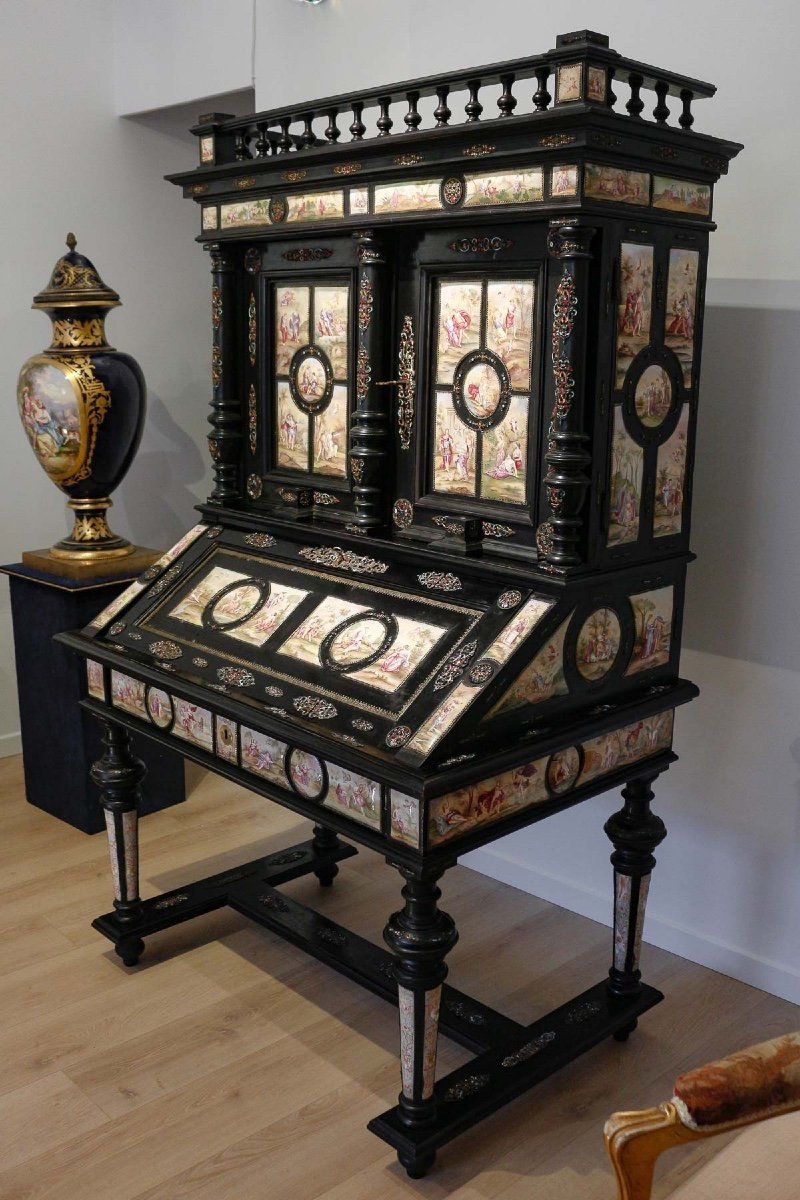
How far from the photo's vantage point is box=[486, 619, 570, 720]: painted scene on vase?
2188 millimetres

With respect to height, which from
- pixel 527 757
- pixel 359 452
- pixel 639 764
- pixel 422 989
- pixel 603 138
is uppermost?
Result: pixel 603 138

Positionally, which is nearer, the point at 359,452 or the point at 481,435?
the point at 481,435

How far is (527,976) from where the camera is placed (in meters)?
3.01

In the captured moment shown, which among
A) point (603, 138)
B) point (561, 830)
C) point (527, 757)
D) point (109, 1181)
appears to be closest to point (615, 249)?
point (603, 138)

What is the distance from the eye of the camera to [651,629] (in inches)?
99.0

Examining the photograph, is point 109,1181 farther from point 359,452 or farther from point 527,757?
point 359,452

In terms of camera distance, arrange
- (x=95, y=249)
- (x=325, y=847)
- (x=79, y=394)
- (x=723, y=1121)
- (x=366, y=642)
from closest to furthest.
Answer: (x=723, y=1121)
(x=366, y=642)
(x=325, y=847)
(x=79, y=394)
(x=95, y=249)

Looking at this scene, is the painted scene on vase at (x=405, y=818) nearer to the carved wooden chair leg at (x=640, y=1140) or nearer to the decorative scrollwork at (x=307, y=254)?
the carved wooden chair leg at (x=640, y=1140)

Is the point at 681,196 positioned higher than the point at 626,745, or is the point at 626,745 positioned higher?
the point at 681,196

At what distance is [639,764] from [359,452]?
948mm

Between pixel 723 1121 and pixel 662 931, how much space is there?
1791 millimetres

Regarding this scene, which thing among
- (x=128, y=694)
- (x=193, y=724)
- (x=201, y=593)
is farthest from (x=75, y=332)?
(x=193, y=724)

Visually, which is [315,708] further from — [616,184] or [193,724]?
[616,184]

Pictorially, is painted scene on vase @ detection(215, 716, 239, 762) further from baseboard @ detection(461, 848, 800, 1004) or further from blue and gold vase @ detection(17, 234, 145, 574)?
blue and gold vase @ detection(17, 234, 145, 574)
